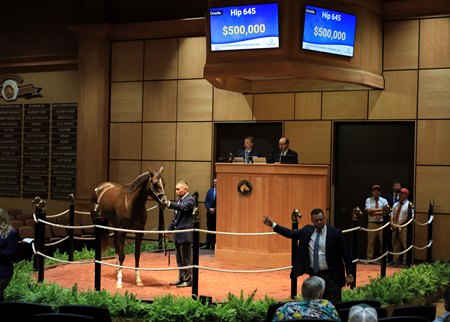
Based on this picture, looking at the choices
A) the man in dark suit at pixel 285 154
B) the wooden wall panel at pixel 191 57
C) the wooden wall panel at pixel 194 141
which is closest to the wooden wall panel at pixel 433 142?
the man in dark suit at pixel 285 154

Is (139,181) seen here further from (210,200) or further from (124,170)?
(124,170)

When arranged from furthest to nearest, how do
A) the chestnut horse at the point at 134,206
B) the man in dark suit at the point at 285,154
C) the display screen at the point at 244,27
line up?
the display screen at the point at 244,27 < the man in dark suit at the point at 285,154 < the chestnut horse at the point at 134,206

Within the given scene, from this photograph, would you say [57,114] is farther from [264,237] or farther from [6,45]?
[264,237]

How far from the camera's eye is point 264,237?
39.1 ft

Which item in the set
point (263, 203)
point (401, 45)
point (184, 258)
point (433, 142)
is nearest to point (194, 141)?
point (263, 203)

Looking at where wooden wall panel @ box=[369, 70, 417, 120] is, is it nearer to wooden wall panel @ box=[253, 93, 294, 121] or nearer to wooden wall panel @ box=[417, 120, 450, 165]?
wooden wall panel @ box=[417, 120, 450, 165]

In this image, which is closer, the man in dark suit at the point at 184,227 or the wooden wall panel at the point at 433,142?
the man in dark suit at the point at 184,227

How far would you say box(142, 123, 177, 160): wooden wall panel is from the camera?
54.7 ft

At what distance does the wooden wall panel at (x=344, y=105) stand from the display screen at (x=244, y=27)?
283cm

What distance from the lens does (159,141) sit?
16.8 m

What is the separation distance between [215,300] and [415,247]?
5.34 meters

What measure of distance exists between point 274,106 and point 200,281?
566 cm

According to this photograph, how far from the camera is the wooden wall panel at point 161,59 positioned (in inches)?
655

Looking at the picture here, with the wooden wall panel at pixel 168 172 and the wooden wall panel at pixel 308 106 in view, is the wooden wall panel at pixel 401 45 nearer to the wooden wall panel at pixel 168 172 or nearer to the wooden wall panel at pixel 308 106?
the wooden wall panel at pixel 308 106
